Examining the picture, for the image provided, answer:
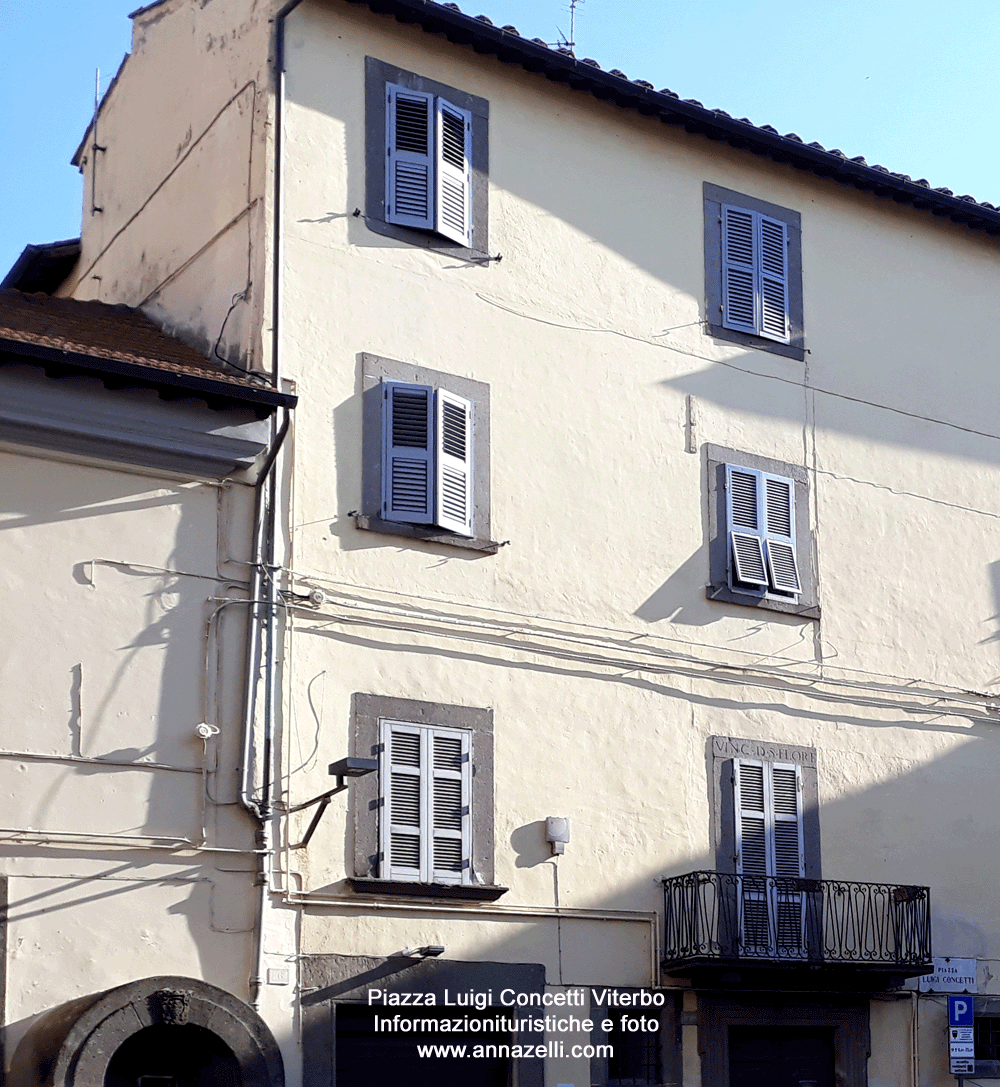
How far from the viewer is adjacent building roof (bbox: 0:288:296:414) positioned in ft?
39.8

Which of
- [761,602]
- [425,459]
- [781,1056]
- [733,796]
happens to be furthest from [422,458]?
[781,1056]

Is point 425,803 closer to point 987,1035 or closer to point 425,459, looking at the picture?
point 425,459

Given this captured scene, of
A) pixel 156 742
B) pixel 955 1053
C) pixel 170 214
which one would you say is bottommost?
pixel 955 1053

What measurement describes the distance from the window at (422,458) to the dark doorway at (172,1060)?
4.23 metres

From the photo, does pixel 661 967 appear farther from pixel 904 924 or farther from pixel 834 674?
pixel 834 674

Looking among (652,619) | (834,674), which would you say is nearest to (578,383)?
(652,619)

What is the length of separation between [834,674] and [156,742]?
22.7 ft

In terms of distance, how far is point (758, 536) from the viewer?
15883 millimetres

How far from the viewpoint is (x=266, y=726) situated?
1270 cm

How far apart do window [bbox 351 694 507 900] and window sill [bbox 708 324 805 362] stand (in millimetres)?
4831

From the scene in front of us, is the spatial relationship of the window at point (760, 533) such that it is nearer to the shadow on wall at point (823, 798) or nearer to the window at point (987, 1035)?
the shadow on wall at point (823, 798)

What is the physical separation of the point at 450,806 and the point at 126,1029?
137 inches

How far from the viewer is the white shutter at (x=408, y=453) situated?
13836mm

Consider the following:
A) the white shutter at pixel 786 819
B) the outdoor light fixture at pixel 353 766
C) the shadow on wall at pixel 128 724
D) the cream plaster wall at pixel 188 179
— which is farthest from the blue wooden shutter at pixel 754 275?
the outdoor light fixture at pixel 353 766
